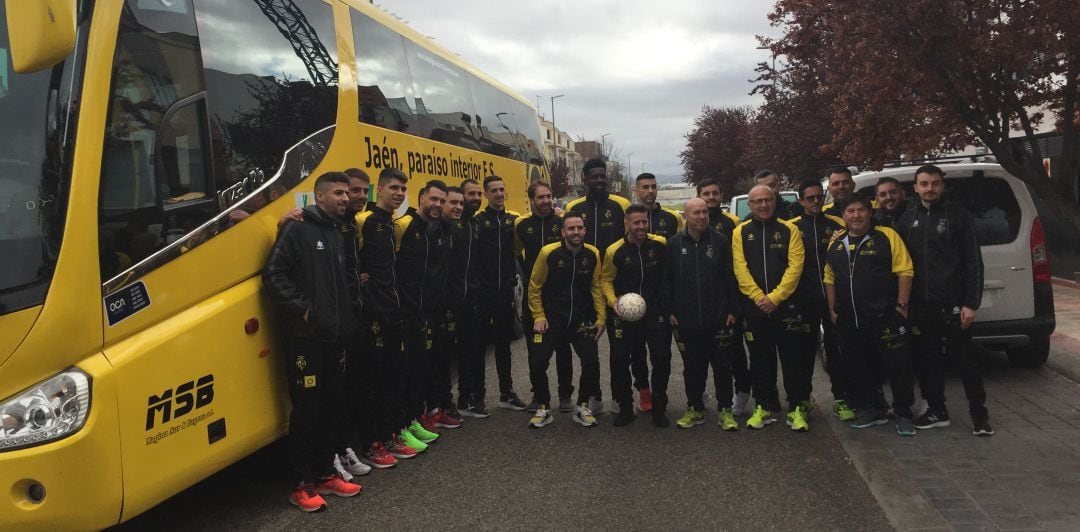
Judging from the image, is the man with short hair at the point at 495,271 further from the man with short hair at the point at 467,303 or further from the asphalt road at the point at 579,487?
the asphalt road at the point at 579,487

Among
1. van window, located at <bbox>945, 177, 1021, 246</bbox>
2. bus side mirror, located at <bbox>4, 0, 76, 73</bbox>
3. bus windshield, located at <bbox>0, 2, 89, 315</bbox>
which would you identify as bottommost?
van window, located at <bbox>945, 177, 1021, 246</bbox>

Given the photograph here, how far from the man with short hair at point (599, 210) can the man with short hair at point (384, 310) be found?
1734 mm

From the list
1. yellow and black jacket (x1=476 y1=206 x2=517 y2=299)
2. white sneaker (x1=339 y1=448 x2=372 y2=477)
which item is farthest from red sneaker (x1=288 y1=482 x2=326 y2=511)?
yellow and black jacket (x1=476 y1=206 x2=517 y2=299)

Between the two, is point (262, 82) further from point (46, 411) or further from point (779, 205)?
point (779, 205)

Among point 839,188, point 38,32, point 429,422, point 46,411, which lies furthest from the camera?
point 839,188

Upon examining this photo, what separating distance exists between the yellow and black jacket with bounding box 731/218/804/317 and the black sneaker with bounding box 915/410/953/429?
1258 millimetres

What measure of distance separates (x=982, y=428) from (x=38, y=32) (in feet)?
19.4

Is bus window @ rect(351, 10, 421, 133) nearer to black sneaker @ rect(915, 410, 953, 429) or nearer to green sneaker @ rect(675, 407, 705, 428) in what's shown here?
green sneaker @ rect(675, 407, 705, 428)

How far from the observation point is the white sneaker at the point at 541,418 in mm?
6074

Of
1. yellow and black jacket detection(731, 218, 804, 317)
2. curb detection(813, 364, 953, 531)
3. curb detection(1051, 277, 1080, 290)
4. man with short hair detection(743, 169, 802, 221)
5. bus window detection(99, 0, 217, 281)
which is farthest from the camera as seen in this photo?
curb detection(1051, 277, 1080, 290)

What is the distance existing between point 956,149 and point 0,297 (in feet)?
25.1

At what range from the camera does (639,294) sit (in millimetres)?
5980

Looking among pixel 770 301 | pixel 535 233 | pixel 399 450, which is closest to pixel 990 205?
pixel 770 301

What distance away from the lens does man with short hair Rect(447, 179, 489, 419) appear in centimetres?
616
